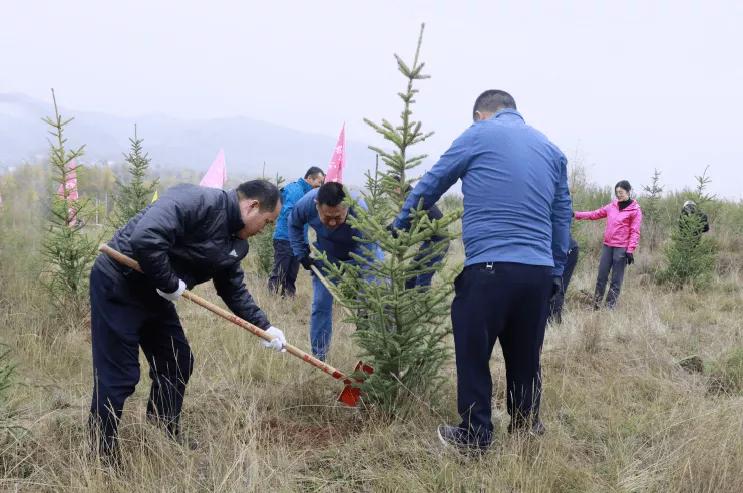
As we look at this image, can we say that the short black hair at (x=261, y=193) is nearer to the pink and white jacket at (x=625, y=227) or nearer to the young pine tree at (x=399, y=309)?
the young pine tree at (x=399, y=309)

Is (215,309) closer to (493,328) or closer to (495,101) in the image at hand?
(493,328)

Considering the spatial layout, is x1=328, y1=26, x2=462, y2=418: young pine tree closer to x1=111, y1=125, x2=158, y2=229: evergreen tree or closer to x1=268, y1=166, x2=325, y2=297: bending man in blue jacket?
x1=268, y1=166, x2=325, y2=297: bending man in blue jacket

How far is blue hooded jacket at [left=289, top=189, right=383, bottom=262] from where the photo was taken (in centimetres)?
510

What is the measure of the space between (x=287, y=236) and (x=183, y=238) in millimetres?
4961

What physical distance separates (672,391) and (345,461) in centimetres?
279

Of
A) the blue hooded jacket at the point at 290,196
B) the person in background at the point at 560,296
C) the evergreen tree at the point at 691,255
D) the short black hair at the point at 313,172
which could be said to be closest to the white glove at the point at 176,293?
the blue hooded jacket at the point at 290,196

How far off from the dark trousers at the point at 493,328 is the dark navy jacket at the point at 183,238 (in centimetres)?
142

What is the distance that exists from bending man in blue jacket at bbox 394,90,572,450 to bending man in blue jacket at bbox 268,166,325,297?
15.5 feet

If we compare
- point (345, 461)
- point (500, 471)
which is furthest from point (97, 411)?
point (500, 471)

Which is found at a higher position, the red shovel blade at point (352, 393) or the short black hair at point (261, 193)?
the short black hair at point (261, 193)

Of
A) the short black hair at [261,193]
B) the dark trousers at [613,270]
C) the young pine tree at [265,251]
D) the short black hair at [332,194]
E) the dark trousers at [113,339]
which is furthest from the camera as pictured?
the young pine tree at [265,251]

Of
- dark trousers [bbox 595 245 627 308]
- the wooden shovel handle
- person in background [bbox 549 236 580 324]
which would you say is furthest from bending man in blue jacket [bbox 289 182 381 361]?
dark trousers [bbox 595 245 627 308]

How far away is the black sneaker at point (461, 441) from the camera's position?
3.14 m

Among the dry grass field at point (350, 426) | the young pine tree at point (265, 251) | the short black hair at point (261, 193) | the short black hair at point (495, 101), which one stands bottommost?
the young pine tree at point (265, 251)
